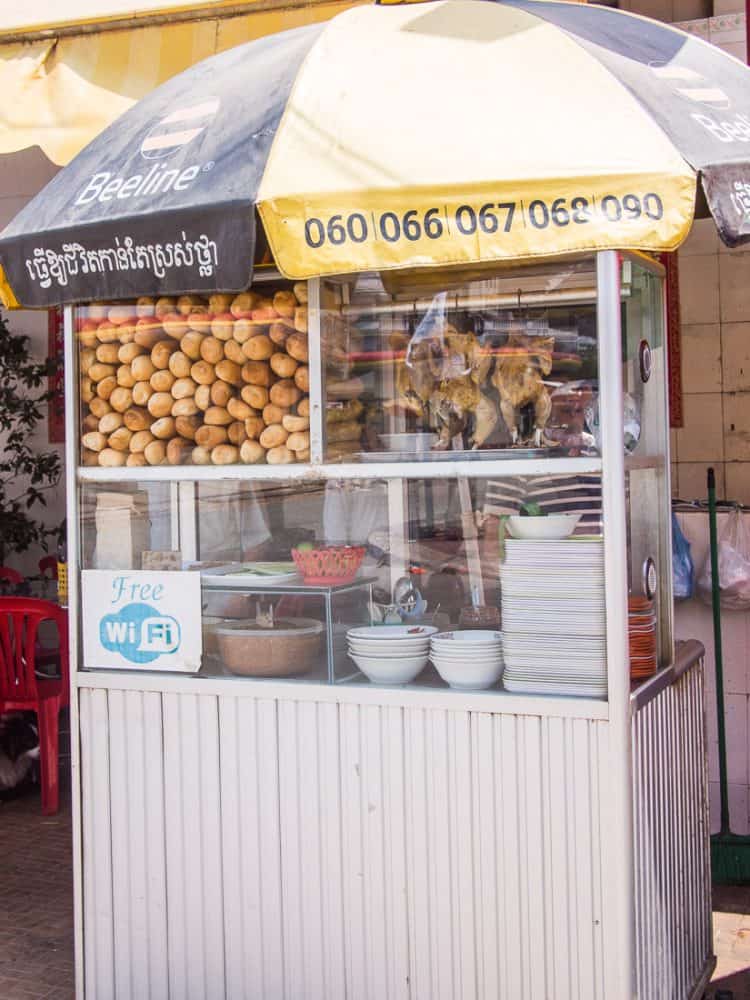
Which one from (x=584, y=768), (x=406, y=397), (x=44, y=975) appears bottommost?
(x=44, y=975)

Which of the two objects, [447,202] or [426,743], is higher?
[447,202]

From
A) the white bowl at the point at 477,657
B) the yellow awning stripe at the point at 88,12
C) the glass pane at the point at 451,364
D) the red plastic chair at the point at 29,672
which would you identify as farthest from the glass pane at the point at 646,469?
the red plastic chair at the point at 29,672

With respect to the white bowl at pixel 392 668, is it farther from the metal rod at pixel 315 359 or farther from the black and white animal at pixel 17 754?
the black and white animal at pixel 17 754

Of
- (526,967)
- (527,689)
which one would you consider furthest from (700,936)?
(527,689)

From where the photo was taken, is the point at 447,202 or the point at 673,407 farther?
the point at 673,407

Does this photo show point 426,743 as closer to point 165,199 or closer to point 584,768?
point 584,768

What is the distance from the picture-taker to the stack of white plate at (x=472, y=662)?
3363 mm

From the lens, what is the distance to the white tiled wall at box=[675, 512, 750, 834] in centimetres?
496

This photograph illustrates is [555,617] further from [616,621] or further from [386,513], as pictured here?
[386,513]

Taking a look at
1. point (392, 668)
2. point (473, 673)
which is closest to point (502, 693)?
point (473, 673)

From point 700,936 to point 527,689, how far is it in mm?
1343

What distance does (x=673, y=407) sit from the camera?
593cm

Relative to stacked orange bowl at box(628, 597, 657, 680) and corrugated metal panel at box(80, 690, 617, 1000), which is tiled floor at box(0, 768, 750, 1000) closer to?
corrugated metal panel at box(80, 690, 617, 1000)

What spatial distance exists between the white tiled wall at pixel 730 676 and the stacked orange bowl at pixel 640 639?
150 cm
